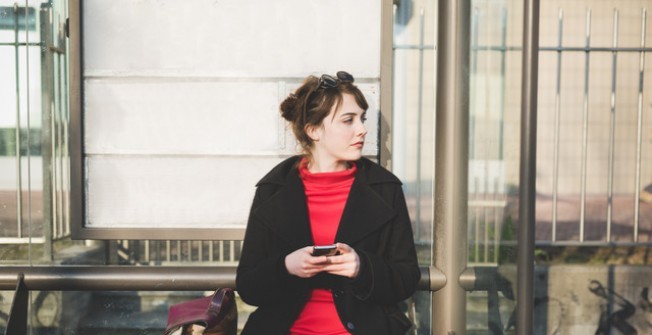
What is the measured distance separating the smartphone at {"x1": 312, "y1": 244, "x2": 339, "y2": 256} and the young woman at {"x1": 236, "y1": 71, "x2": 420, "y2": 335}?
0.10 meters

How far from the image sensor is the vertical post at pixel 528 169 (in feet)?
5.86

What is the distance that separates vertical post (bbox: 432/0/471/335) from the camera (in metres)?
2.32

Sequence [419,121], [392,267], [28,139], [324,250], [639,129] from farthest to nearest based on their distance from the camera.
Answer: [639,129] → [419,121] → [28,139] → [392,267] → [324,250]

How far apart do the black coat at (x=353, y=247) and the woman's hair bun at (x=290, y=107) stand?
0.21 metres

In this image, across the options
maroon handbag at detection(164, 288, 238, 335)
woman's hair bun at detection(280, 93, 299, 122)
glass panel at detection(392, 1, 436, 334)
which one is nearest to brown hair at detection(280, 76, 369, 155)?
woman's hair bun at detection(280, 93, 299, 122)

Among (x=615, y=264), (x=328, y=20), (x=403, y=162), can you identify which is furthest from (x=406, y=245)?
(x=615, y=264)

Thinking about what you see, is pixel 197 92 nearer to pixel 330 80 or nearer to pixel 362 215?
pixel 330 80

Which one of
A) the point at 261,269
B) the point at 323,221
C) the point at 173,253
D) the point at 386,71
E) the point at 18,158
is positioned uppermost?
the point at 386,71

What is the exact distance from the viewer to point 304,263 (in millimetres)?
1746

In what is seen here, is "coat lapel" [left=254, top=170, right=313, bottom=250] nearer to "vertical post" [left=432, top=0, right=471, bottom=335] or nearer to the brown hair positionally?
the brown hair

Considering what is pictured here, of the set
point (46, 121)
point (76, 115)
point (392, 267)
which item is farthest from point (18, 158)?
point (392, 267)

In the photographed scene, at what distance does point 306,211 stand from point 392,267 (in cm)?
32

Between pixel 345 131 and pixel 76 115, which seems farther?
pixel 76 115

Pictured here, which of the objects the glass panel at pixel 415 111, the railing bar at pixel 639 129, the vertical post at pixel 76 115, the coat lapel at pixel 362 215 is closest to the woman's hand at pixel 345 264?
the coat lapel at pixel 362 215
